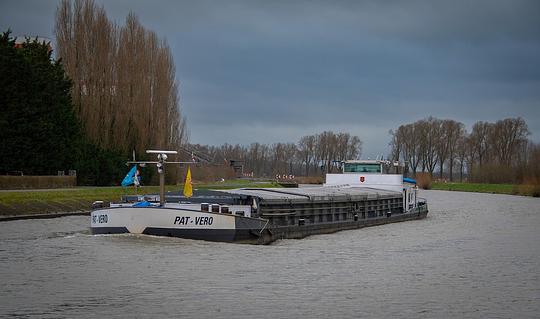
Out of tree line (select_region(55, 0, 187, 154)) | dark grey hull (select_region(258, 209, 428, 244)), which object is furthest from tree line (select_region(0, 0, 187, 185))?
dark grey hull (select_region(258, 209, 428, 244))

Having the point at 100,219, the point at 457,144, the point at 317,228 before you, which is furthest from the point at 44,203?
the point at 457,144

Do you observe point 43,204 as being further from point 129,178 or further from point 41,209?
point 129,178

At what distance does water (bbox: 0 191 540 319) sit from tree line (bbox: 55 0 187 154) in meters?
30.0

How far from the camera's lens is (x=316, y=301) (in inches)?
604

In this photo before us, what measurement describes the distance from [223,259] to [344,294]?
5.32 m

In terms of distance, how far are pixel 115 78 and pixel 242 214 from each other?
123 ft

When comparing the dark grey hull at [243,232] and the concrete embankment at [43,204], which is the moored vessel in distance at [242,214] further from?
the concrete embankment at [43,204]

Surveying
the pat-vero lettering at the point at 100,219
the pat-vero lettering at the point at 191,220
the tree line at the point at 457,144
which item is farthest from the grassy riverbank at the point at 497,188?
the pat-vero lettering at the point at 100,219

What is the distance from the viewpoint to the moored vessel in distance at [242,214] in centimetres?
2264

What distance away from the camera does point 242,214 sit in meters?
24.7

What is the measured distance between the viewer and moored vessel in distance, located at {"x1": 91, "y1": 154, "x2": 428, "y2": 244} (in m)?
22.6

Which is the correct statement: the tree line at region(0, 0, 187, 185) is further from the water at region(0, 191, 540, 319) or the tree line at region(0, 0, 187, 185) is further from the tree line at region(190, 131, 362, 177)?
the tree line at region(190, 131, 362, 177)

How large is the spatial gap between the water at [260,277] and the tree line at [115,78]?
29964mm

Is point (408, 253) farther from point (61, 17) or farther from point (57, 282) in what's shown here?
point (61, 17)
